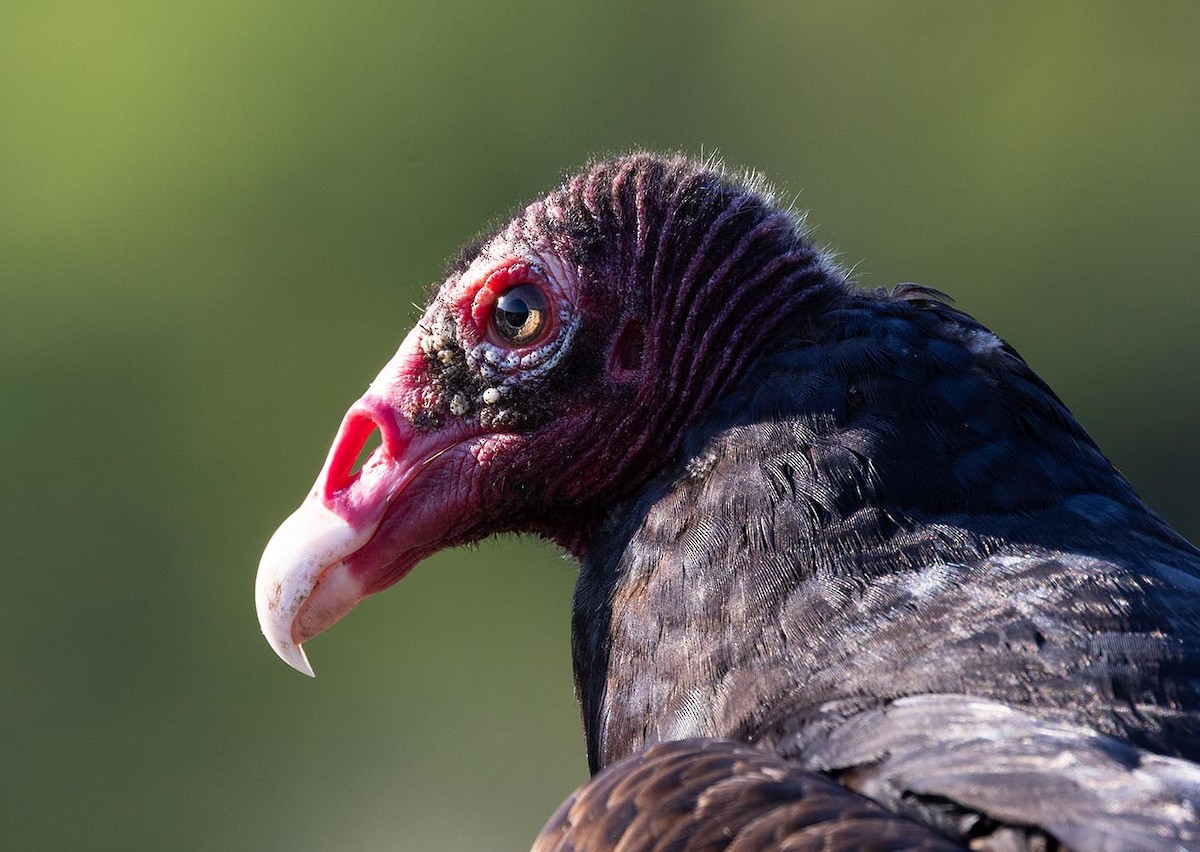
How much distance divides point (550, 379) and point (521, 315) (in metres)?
0.13

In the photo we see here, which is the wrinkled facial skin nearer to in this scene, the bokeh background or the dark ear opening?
the dark ear opening

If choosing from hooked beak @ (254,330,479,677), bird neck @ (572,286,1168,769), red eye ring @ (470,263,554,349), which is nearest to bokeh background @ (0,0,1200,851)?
hooked beak @ (254,330,479,677)

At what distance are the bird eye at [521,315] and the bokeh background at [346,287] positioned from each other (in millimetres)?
6260

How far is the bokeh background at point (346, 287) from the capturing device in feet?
32.0

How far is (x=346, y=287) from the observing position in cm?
1042

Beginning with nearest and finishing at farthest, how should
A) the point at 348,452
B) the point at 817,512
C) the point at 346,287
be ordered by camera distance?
the point at 817,512
the point at 348,452
the point at 346,287

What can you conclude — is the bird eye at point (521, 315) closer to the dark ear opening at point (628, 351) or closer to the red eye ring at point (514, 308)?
the red eye ring at point (514, 308)

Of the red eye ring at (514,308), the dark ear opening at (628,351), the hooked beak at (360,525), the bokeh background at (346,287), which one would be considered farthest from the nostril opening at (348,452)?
the bokeh background at (346,287)

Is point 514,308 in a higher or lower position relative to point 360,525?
higher

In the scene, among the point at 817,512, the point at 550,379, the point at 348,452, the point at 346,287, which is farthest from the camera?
the point at 346,287

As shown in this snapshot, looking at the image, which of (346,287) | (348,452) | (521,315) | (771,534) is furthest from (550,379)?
(346,287)

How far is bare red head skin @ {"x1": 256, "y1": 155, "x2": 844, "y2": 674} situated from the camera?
2.96 metres

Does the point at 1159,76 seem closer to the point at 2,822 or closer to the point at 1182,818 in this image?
the point at 2,822

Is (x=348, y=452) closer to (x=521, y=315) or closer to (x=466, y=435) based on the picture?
(x=466, y=435)
